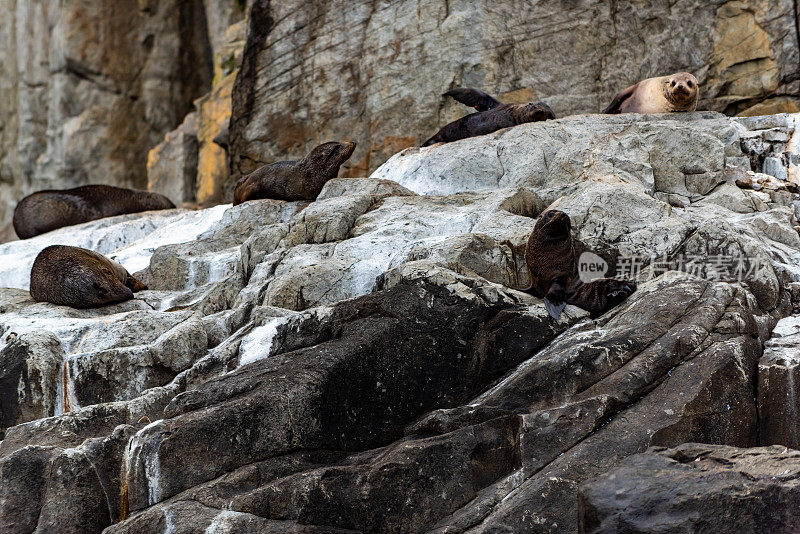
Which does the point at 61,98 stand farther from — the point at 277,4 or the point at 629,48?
the point at 629,48

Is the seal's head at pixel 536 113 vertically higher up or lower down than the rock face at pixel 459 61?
lower down

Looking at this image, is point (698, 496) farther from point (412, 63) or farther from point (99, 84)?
point (99, 84)

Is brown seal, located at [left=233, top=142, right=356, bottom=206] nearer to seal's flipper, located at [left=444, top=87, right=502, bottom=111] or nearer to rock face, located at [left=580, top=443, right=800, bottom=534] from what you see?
seal's flipper, located at [left=444, top=87, right=502, bottom=111]

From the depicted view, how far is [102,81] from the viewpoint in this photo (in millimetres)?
24891

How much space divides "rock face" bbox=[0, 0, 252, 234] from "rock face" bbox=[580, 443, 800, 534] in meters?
21.4

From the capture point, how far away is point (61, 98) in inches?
980

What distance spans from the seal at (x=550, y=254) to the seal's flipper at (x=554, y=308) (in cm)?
30

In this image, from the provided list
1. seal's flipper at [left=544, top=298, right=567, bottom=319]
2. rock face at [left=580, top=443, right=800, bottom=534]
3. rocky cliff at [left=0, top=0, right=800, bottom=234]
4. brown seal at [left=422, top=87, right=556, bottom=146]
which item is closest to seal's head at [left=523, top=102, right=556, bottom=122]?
brown seal at [left=422, top=87, right=556, bottom=146]

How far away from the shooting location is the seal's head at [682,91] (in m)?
11.4

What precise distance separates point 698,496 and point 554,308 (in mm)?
2627

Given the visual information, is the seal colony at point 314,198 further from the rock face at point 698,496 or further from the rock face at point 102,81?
the rock face at point 102,81

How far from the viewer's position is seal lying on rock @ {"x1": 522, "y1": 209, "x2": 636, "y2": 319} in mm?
6762

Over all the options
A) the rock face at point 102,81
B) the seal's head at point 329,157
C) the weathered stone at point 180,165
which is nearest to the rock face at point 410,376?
the seal's head at point 329,157

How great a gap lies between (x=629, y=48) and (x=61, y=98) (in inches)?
643
